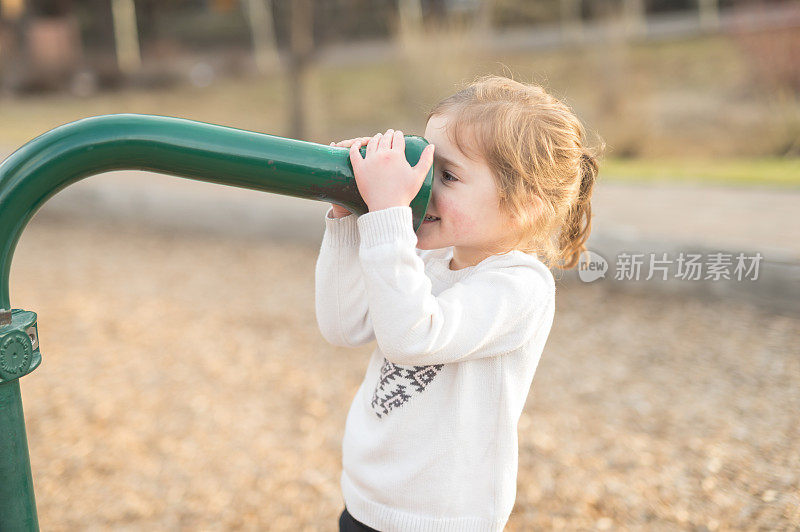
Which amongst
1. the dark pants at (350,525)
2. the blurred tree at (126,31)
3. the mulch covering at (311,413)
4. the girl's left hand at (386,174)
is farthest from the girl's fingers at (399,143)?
the blurred tree at (126,31)

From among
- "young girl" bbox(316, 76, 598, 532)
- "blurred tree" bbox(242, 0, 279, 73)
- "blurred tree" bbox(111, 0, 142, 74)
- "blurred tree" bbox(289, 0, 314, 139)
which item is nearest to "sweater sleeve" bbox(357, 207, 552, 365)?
"young girl" bbox(316, 76, 598, 532)

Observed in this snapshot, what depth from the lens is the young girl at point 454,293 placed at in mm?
1065

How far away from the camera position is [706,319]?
12.3ft

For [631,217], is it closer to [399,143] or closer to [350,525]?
[350,525]

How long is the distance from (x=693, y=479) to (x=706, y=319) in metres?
1.45

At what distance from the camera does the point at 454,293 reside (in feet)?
3.84

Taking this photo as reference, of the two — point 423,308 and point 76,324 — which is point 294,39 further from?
point 423,308

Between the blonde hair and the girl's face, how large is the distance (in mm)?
13

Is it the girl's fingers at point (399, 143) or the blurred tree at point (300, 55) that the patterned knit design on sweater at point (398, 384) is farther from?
the blurred tree at point (300, 55)

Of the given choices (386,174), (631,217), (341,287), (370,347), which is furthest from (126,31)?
(386,174)

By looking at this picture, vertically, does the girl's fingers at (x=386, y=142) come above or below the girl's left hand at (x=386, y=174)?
above

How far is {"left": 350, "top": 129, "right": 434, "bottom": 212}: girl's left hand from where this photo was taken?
103 cm

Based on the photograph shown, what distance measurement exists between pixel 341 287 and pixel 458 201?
11.2 inches

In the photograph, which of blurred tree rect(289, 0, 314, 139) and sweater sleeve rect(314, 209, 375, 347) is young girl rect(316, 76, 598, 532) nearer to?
sweater sleeve rect(314, 209, 375, 347)
